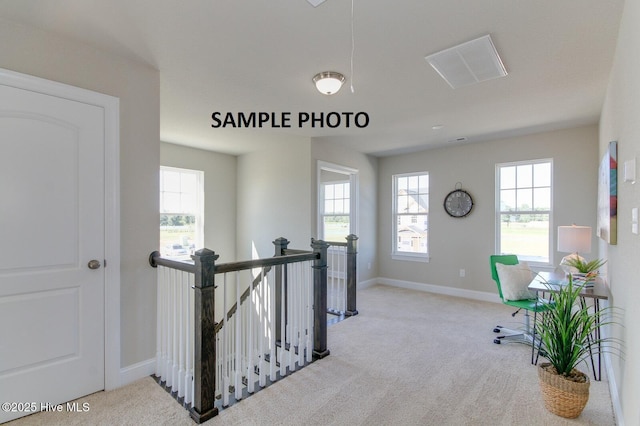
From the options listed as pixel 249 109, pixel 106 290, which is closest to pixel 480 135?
pixel 249 109

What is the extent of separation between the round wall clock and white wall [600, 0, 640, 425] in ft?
9.46

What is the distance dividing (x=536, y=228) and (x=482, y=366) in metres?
2.77

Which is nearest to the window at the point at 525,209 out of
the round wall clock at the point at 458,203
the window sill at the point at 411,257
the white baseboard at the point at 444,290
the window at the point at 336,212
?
the round wall clock at the point at 458,203

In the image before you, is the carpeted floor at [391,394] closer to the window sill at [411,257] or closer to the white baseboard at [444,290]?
the white baseboard at [444,290]

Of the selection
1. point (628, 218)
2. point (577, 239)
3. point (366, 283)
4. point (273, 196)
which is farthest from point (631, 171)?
point (366, 283)

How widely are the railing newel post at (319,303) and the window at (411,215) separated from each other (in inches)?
127

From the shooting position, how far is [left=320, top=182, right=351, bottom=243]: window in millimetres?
6262

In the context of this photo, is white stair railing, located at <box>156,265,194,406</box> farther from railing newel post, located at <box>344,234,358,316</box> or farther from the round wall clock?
the round wall clock

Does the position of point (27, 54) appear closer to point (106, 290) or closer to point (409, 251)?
point (106, 290)

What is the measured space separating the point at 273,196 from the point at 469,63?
11.7ft

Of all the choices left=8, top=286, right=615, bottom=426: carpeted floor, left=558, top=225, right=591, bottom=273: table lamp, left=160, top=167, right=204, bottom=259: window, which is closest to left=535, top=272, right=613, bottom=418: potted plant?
left=8, top=286, right=615, bottom=426: carpeted floor

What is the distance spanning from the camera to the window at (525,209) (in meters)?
4.53

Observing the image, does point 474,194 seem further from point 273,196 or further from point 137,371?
point 137,371

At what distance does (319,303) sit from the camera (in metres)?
2.98
